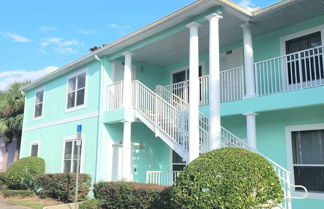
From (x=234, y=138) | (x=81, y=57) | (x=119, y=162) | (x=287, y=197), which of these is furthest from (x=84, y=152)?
(x=287, y=197)

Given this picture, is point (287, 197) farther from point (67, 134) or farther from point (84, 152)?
point (67, 134)

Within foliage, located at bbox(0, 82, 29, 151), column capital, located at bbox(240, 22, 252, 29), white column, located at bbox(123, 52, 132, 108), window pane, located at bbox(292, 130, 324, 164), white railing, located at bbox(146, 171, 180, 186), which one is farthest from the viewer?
foliage, located at bbox(0, 82, 29, 151)

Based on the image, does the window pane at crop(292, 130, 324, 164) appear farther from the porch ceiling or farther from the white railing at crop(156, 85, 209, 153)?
the porch ceiling

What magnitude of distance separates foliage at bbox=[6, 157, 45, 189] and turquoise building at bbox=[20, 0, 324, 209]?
903 millimetres

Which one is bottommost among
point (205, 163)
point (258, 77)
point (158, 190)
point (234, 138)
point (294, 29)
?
point (158, 190)

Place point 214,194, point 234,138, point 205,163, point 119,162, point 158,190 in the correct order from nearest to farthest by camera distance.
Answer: point 214,194 → point 205,163 → point 158,190 → point 234,138 → point 119,162

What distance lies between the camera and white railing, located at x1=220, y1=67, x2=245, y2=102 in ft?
35.8

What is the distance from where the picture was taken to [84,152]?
15.1m

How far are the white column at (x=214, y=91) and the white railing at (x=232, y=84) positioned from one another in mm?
1521

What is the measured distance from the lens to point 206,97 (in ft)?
41.4

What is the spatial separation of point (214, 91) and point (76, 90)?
31.1ft

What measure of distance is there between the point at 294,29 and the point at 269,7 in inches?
63.6

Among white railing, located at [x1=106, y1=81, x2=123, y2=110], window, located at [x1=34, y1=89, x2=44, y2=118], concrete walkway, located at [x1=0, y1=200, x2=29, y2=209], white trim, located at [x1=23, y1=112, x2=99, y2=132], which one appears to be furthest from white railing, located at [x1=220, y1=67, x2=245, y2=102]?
window, located at [x1=34, y1=89, x2=44, y2=118]

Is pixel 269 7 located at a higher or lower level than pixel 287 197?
higher
